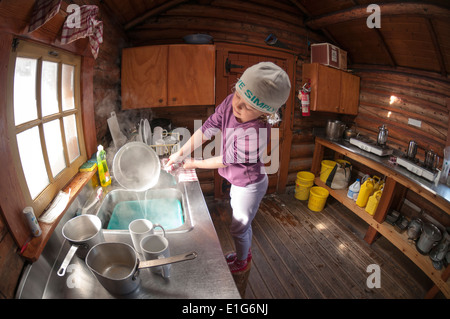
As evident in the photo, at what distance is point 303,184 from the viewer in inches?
154

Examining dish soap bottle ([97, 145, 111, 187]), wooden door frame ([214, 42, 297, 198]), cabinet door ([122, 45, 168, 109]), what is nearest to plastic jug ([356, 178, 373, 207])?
wooden door frame ([214, 42, 297, 198])

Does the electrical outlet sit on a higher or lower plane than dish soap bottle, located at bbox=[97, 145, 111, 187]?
higher

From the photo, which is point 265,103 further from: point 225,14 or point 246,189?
point 225,14

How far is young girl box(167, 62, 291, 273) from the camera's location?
1.42 metres

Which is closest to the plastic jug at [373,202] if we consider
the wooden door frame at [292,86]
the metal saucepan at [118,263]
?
the wooden door frame at [292,86]

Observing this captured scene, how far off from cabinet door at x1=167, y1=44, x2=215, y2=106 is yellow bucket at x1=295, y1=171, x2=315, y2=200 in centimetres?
224

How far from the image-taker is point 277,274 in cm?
247

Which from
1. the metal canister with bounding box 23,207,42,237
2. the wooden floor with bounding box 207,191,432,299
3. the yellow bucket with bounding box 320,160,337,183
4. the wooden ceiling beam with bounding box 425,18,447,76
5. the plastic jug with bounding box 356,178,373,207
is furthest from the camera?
the yellow bucket with bounding box 320,160,337,183

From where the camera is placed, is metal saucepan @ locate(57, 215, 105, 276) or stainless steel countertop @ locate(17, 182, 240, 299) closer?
stainless steel countertop @ locate(17, 182, 240, 299)

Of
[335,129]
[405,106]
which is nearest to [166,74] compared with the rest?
[335,129]

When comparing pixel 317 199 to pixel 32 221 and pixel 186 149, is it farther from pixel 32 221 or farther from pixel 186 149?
pixel 32 221

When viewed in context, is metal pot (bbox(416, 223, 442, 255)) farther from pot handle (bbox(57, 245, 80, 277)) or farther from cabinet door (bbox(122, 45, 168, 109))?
cabinet door (bbox(122, 45, 168, 109))
